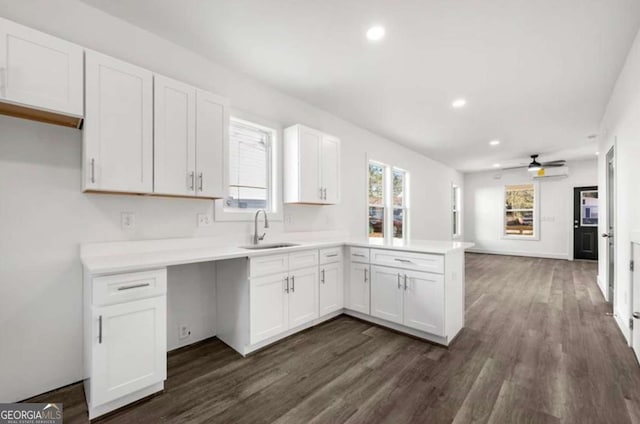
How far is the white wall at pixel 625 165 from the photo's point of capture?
2506mm

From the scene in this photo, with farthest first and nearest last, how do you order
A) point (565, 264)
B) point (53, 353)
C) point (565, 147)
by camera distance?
point (565, 264), point (565, 147), point (53, 353)

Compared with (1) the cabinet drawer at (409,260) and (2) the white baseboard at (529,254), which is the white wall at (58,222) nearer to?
(1) the cabinet drawer at (409,260)

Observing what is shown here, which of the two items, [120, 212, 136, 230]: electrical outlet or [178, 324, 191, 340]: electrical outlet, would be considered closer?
[120, 212, 136, 230]: electrical outlet

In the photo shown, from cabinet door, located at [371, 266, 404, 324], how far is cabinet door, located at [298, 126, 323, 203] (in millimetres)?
1093

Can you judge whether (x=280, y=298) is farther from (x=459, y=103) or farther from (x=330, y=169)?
(x=459, y=103)

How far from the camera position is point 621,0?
2.02 metres

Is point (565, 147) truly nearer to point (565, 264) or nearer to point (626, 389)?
point (565, 264)

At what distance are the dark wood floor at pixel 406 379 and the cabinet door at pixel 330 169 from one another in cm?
151

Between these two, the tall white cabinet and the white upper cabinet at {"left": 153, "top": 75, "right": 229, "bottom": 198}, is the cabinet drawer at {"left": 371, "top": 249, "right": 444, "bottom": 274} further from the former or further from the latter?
the tall white cabinet

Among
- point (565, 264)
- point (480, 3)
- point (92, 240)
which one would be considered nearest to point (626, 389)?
point (480, 3)

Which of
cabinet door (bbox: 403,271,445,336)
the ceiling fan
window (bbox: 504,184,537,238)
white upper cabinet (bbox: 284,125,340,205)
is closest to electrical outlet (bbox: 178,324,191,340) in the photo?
white upper cabinet (bbox: 284,125,340,205)

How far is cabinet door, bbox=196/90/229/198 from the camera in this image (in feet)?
8.14

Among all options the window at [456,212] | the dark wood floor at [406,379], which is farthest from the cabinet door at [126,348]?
the window at [456,212]

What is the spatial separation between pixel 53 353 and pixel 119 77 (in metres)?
1.96
